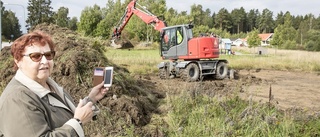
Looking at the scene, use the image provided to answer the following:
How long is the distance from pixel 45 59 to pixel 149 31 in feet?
161

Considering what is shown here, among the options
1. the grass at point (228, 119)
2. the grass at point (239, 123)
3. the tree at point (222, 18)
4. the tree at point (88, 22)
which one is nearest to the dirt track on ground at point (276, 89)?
the grass at point (228, 119)

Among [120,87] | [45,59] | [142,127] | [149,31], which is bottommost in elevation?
[142,127]

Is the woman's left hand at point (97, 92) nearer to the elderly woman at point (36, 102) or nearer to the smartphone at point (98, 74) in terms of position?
the smartphone at point (98, 74)

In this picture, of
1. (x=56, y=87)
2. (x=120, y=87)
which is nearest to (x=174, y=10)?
(x=120, y=87)

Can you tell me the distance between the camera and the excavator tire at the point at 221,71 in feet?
45.4

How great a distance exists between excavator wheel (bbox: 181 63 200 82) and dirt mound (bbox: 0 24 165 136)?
450cm

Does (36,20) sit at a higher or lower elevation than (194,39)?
higher

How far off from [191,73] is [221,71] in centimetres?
180

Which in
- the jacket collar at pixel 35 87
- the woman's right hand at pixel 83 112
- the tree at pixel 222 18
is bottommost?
the woman's right hand at pixel 83 112

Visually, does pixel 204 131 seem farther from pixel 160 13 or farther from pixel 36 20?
pixel 36 20

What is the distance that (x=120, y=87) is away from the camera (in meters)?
6.77

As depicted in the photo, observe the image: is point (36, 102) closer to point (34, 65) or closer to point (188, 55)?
point (34, 65)

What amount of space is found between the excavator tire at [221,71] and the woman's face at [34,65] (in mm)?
12245

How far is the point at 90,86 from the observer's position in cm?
669
